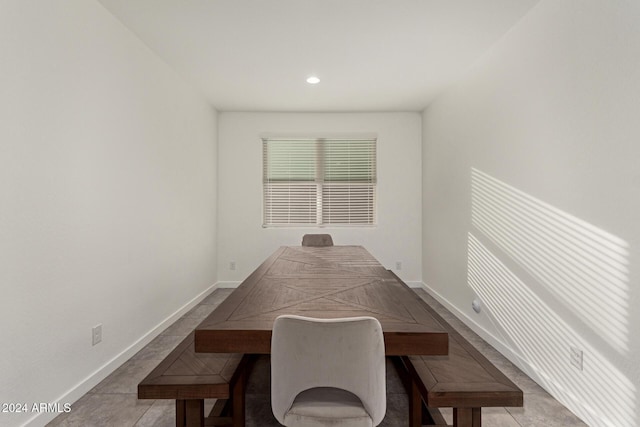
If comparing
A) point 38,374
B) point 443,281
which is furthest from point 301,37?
point 443,281

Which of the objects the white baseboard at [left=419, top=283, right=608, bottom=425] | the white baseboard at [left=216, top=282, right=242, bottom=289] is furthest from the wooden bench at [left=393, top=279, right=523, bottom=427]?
the white baseboard at [left=216, top=282, right=242, bottom=289]

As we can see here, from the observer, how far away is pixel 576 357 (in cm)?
184

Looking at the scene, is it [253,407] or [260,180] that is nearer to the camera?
[253,407]

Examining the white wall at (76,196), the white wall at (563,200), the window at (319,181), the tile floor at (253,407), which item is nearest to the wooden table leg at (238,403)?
the tile floor at (253,407)

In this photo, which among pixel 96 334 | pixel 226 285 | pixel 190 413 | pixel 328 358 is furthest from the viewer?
pixel 226 285

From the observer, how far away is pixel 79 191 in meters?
1.99

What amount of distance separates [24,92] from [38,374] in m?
1.51

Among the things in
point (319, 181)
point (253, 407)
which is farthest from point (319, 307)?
point (319, 181)

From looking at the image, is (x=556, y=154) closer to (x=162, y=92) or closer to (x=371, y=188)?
(x=371, y=188)

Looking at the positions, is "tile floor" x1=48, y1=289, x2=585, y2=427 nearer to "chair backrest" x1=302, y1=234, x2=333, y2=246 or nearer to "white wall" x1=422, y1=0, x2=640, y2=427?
"white wall" x1=422, y1=0, x2=640, y2=427

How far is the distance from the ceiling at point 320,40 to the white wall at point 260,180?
2.66 ft

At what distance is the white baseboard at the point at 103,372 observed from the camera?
5.57 ft

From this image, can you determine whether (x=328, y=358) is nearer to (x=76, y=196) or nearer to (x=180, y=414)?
(x=180, y=414)

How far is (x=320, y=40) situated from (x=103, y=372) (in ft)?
10.0
